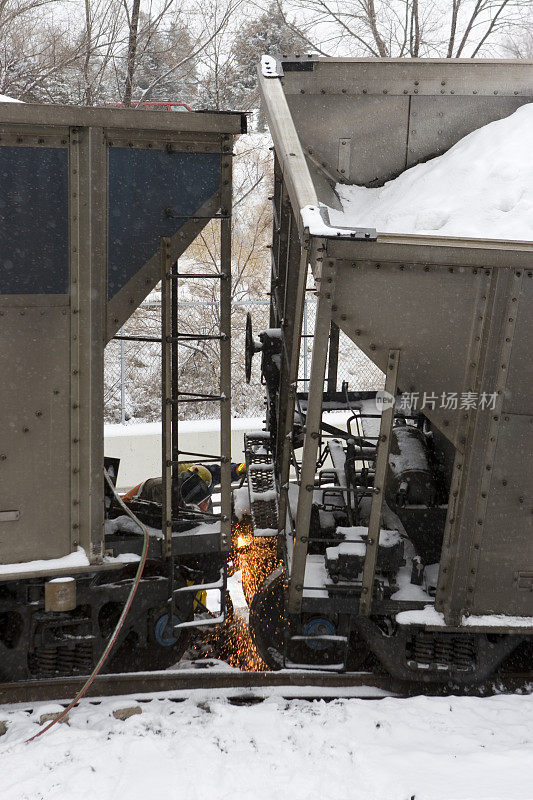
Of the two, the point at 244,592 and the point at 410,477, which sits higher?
the point at 410,477

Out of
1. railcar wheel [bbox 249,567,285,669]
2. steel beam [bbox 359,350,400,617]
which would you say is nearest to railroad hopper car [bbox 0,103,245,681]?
railcar wheel [bbox 249,567,285,669]

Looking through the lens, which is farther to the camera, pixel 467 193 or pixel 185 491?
pixel 185 491

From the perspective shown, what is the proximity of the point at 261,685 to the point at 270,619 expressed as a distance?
1.47ft

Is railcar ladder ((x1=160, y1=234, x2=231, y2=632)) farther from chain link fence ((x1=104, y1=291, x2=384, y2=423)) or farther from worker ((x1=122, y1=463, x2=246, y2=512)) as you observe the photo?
chain link fence ((x1=104, y1=291, x2=384, y2=423))

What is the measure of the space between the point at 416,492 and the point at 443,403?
1443mm

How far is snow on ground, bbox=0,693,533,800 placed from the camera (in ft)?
13.0

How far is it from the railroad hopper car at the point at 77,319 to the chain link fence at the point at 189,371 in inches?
333

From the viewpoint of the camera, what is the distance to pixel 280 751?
430 centimetres

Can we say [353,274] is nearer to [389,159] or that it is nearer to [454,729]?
[389,159]

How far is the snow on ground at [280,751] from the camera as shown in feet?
13.0

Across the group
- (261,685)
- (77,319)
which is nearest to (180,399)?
(77,319)

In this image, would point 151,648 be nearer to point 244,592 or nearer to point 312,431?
point 244,592

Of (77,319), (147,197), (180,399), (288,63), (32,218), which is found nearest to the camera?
(32,218)

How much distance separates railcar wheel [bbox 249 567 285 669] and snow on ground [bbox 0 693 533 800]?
1.55 ft
